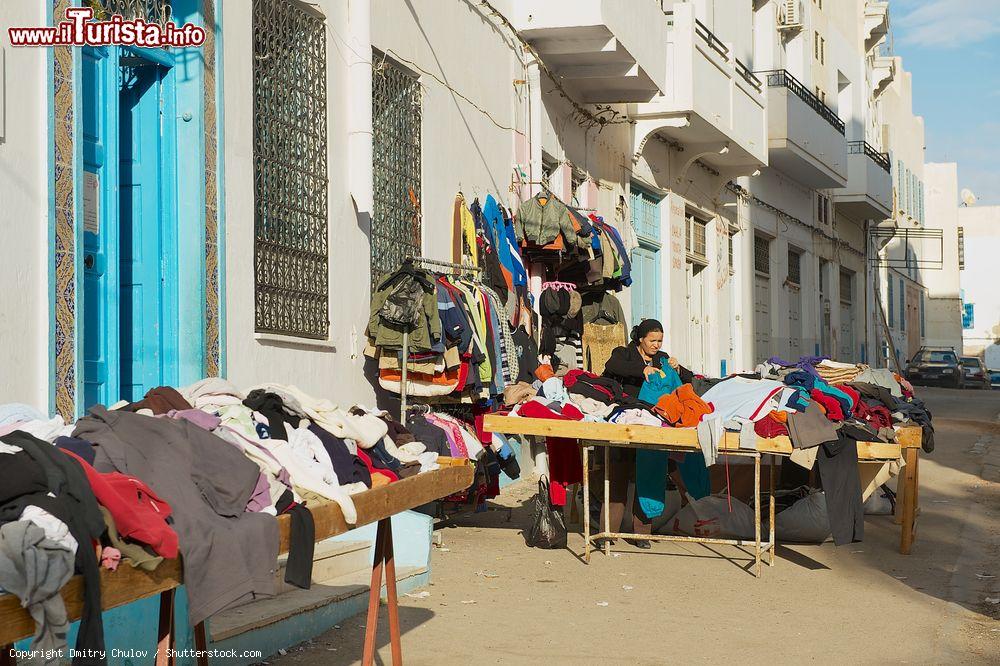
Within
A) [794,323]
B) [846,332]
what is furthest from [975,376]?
[794,323]

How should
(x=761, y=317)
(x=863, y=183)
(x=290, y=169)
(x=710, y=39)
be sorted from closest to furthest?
1. (x=290, y=169)
2. (x=710, y=39)
3. (x=761, y=317)
4. (x=863, y=183)

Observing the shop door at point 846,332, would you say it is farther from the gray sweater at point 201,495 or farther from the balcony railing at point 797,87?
the gray sweater at point 201,495

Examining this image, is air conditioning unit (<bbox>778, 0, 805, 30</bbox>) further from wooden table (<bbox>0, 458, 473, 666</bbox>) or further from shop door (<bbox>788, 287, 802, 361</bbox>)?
wooden table (<bbox>0, 458, 473, 666</bbox>)

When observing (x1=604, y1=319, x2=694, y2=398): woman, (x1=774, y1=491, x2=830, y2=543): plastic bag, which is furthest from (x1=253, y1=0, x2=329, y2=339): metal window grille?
(x1=774, y1=491, x2=830, y2=543): plastic bag

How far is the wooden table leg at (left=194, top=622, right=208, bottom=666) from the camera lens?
4679 mm

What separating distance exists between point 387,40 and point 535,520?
406 cm

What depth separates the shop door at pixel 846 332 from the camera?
103ft

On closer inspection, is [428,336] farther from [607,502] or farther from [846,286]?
[846,286]

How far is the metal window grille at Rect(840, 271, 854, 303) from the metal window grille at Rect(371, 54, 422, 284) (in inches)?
893

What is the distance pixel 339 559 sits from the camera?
6.87 metres

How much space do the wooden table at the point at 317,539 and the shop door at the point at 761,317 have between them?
1804cm

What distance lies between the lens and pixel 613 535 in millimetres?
8609

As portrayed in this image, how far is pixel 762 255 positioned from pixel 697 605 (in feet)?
57.7

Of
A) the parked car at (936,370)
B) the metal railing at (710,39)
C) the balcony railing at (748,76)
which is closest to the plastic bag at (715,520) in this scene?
the metal railing at (710,39)
